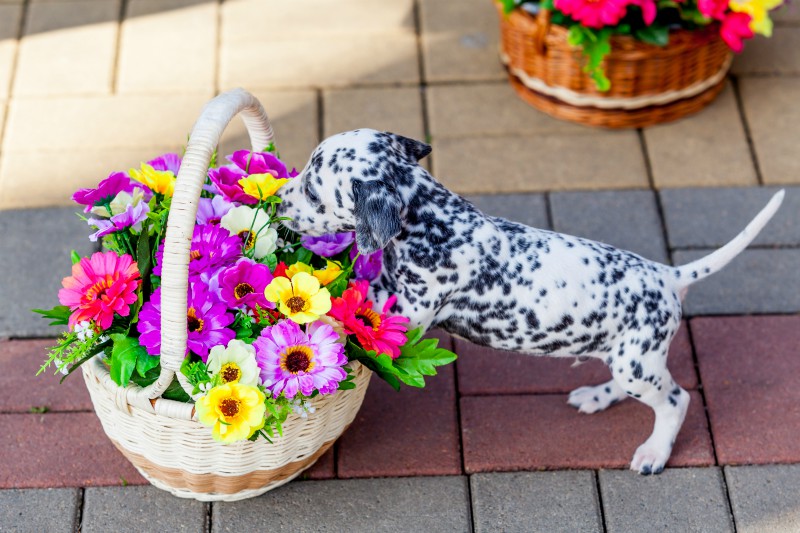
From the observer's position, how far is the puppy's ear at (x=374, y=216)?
2.46 m

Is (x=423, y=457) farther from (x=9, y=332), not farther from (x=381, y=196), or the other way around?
(x=9, y=332)

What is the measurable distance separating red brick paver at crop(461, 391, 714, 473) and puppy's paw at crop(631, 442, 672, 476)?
0.05 meters

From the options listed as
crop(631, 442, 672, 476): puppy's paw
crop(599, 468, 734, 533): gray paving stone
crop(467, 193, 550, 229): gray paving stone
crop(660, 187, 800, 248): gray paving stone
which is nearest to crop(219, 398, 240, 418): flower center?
crop(599, 468, 734, 533): gray paving stone

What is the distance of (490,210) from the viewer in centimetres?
386

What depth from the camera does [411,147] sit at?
272 centimetres

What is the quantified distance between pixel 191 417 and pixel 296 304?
1.30 feet

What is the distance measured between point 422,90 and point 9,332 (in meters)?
2.01

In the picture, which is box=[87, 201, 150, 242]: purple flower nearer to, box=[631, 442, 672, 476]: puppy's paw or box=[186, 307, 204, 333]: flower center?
box=[186, 307, 204, 333]: flower center

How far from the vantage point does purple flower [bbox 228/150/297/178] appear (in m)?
2.85

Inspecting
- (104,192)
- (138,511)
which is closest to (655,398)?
(138,511)

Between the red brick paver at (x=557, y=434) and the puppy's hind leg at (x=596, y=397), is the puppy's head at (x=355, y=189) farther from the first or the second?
the puppy's hind leg at (x=596, y=397)

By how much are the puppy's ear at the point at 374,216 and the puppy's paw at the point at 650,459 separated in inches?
46.6

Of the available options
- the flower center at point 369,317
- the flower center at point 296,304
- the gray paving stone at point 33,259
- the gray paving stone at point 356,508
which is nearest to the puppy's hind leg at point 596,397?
the gray paving stone at point 356,508

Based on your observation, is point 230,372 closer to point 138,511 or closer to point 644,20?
point 138,511
